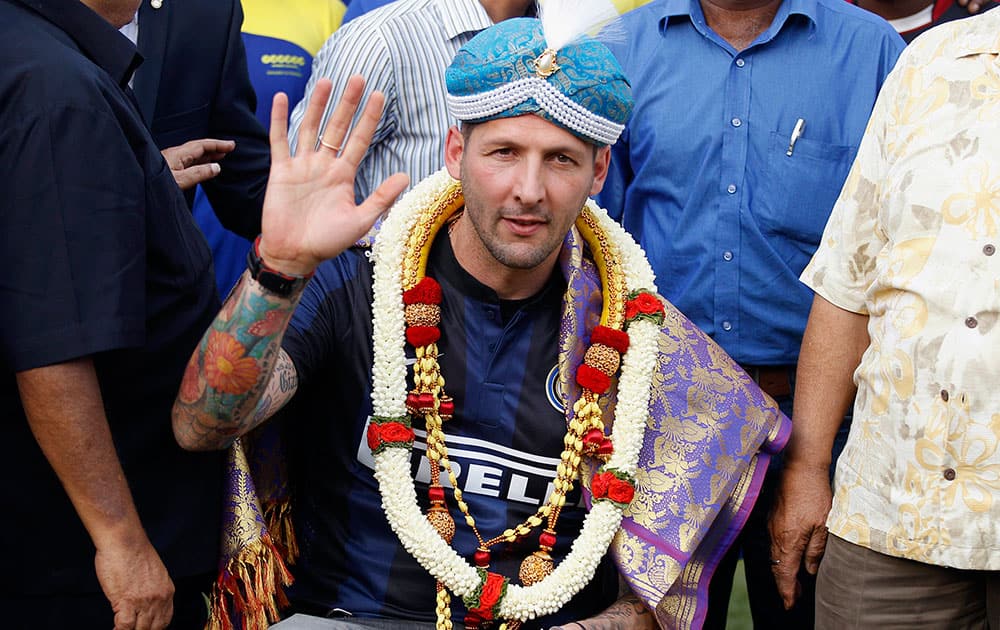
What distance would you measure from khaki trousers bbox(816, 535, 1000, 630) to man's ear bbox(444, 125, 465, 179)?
1.36 meters

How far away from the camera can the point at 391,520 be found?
117 inches

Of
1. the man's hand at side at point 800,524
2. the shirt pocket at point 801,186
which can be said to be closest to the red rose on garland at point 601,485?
the man's hand at side at point 800,524

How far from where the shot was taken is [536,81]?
296cm

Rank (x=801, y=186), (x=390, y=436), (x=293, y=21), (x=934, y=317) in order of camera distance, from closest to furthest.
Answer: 1. (x=934, y=317)
2. (x=390, y=436)
3. (x=801, y=186)
4. (x=293, y=21)

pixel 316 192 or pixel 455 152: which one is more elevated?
pixel 316 192

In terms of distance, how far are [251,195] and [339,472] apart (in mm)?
1128

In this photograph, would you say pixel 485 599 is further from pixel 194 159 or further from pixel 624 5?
pixel 624 5

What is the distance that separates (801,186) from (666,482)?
1.10m

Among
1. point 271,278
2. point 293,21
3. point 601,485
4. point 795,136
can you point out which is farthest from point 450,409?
point 293,21

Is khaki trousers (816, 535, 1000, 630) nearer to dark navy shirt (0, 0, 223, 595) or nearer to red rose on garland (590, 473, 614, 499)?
red rose on garland (590, 473, 614, 499)

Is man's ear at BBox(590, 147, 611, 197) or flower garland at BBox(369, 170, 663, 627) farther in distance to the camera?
man's ear at BBox(590, 147, 611, 197)

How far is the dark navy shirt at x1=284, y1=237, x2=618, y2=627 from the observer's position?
303 cm

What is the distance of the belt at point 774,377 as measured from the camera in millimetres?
3740

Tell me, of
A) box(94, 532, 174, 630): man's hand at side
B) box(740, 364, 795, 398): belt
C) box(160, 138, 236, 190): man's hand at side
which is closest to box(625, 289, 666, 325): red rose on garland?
box(740, 364, 795, 398): belt
